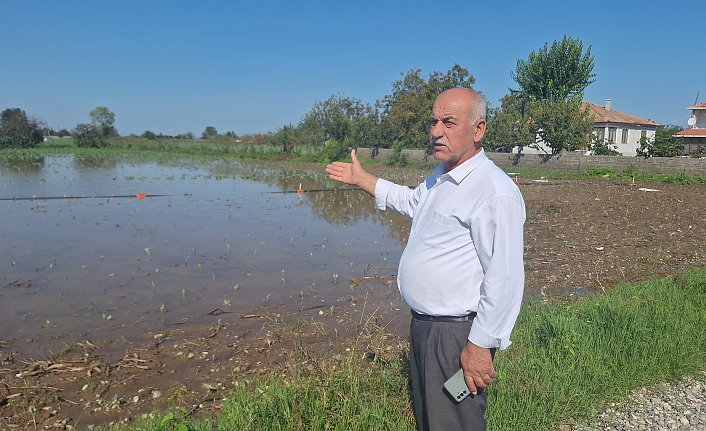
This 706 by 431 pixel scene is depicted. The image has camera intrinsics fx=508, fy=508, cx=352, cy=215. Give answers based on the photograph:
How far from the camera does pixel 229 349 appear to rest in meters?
4.95

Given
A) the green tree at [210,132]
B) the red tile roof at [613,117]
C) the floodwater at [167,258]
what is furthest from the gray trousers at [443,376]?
the green tree at [210,132]

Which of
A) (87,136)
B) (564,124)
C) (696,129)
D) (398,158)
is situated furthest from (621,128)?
(87,136)

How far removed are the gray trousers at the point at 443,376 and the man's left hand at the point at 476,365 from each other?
0.30 ft

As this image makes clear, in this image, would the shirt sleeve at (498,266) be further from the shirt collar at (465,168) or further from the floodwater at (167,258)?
the floodwater at (167,258)

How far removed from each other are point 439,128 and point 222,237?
29.0 ft

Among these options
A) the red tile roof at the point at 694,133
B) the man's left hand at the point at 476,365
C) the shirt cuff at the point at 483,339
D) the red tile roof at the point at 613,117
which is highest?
the red tile roof at the point at 613,117

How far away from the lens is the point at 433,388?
2.32m

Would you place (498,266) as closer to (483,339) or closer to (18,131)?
(483,339)

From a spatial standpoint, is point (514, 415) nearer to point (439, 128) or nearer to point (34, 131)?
point (439, 128)

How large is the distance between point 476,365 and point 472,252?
472 millimetres

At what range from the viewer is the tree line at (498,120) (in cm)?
2983

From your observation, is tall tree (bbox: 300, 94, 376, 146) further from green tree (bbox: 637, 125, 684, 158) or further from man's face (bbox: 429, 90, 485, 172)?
man's face (bbox: 429, 90, 485, 172)

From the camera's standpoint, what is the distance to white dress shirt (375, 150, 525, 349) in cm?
204

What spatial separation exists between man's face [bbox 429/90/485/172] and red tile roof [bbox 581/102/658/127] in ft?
130
